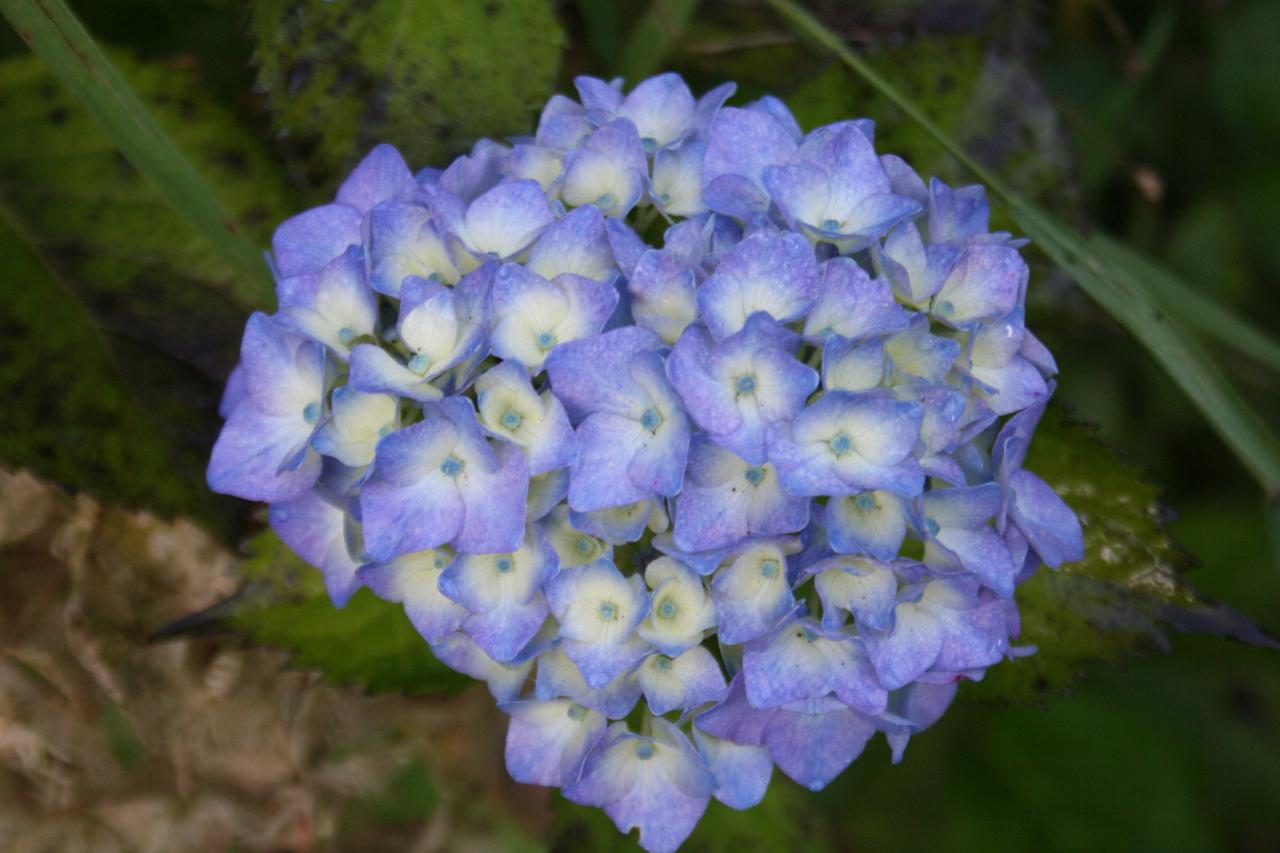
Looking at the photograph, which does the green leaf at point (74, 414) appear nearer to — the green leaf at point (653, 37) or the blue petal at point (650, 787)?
the blue petal at point (650, 787)

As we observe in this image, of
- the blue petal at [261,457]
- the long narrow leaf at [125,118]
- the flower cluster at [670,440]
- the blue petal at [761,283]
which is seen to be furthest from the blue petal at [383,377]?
the long narrow leaf at [125,118]

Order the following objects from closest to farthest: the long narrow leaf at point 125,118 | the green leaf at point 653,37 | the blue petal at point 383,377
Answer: the blue petal at point 383,377 → the long narrow leaf at point 125,118 → the green leaf at point 653,37

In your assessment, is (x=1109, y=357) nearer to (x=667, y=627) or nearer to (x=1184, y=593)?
(x=1184, y=593)

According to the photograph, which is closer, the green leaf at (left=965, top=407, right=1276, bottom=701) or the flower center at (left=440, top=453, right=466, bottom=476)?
the flower center at (left=440, top=453, right=466, bottom=476)

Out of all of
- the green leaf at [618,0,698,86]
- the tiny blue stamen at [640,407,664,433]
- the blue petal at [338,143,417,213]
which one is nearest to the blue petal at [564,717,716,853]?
the tiny blue stamen at [640,407,664,433]

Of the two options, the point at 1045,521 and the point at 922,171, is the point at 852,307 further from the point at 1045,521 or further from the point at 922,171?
the point at 922,171

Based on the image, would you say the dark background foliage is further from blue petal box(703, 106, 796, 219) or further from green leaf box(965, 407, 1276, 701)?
blue petal box(703, 106, 796, 219)

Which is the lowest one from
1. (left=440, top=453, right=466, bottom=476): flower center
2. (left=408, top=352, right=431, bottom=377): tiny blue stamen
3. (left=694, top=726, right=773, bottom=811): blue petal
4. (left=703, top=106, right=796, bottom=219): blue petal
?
(left=694, top=726, right=773, bottom=811): blue petal
